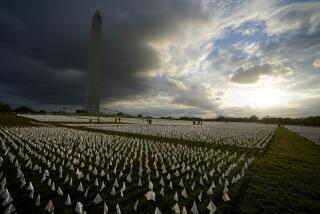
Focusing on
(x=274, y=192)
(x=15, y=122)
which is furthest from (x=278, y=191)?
(x=15, y=122)

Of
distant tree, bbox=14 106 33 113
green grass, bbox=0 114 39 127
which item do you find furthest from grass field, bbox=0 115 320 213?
distant tree, bbox=14 106 33 113

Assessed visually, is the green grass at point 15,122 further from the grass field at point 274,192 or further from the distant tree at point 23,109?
the distant tree at point 23,109

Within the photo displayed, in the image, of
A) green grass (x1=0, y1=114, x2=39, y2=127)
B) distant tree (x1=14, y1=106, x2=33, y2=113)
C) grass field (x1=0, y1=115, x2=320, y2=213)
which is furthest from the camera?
distant tree (x1=14, y1=106, x2=33, y2=113)

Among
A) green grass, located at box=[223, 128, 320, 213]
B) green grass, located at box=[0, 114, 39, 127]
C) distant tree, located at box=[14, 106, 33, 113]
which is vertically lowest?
green grass, located at box=[223, 128, 320, 213]

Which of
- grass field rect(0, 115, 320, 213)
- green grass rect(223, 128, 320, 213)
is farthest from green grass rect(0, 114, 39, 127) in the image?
green grass rect(223, 128, 320, 213)

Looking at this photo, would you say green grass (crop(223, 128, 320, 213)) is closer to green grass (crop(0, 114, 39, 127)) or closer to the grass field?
the grass field

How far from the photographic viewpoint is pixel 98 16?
108 meters

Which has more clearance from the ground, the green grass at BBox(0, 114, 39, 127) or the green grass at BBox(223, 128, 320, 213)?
the green grass at BBox(0, 114, 39, 127)

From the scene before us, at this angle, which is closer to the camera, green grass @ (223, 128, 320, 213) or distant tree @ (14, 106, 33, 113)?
green grass @ (223, 128, 320, 213)

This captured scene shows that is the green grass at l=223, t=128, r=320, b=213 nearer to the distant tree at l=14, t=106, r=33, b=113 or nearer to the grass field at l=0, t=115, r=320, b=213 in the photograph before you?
the grass field at l=0, t=115, r=320, b=213

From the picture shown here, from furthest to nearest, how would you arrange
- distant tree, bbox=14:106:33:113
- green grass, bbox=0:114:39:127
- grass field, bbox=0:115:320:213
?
distant tree, bbox=14:106:33:113 → green grass, bbox=0:114:39:127 → grass field, bbox=0:115:320:213

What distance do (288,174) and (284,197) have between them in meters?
4.38

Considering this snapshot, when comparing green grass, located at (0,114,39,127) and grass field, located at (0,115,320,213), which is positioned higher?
green grass, located at (0,114,39,127)

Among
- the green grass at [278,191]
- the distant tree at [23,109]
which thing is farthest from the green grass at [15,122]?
the distant tree at [23,109]
